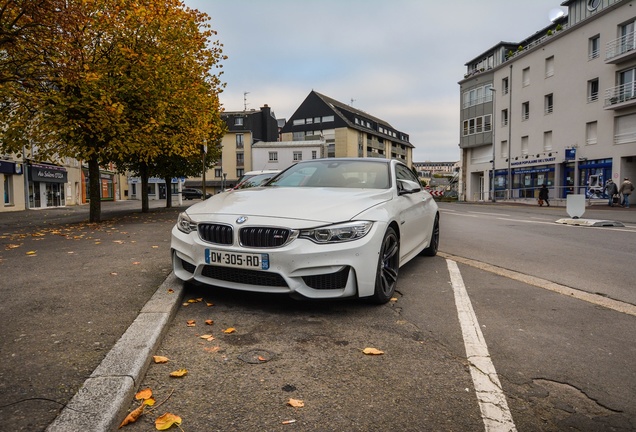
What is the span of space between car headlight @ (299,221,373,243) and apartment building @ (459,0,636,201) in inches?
1175

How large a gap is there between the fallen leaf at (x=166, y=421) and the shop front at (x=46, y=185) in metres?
33.4

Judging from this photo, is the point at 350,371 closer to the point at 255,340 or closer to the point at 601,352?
the point at 255,340

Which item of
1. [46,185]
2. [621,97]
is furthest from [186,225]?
[46,185]

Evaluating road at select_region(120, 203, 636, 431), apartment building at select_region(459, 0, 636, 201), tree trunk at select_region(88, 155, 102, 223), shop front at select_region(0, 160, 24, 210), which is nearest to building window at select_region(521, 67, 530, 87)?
apartment building at select_region(459, 0, 636, 201)

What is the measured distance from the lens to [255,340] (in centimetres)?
330

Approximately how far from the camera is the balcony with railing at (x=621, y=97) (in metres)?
27.0

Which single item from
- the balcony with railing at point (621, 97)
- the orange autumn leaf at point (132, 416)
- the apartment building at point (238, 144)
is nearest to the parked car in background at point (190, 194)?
the apartment building at point (238, 144)

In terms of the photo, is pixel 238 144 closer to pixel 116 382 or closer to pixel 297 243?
pixel 297 243

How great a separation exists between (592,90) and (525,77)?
793 centimetres

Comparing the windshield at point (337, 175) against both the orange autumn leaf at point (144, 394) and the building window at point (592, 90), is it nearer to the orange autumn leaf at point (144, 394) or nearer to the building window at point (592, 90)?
the orange autumn leaf at point (144, 394)

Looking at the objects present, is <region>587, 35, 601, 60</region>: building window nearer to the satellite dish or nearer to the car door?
the satellite dish

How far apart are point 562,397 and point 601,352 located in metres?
0.93

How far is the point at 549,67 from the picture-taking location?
3509cm

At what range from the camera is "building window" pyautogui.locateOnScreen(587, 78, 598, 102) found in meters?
30.6
